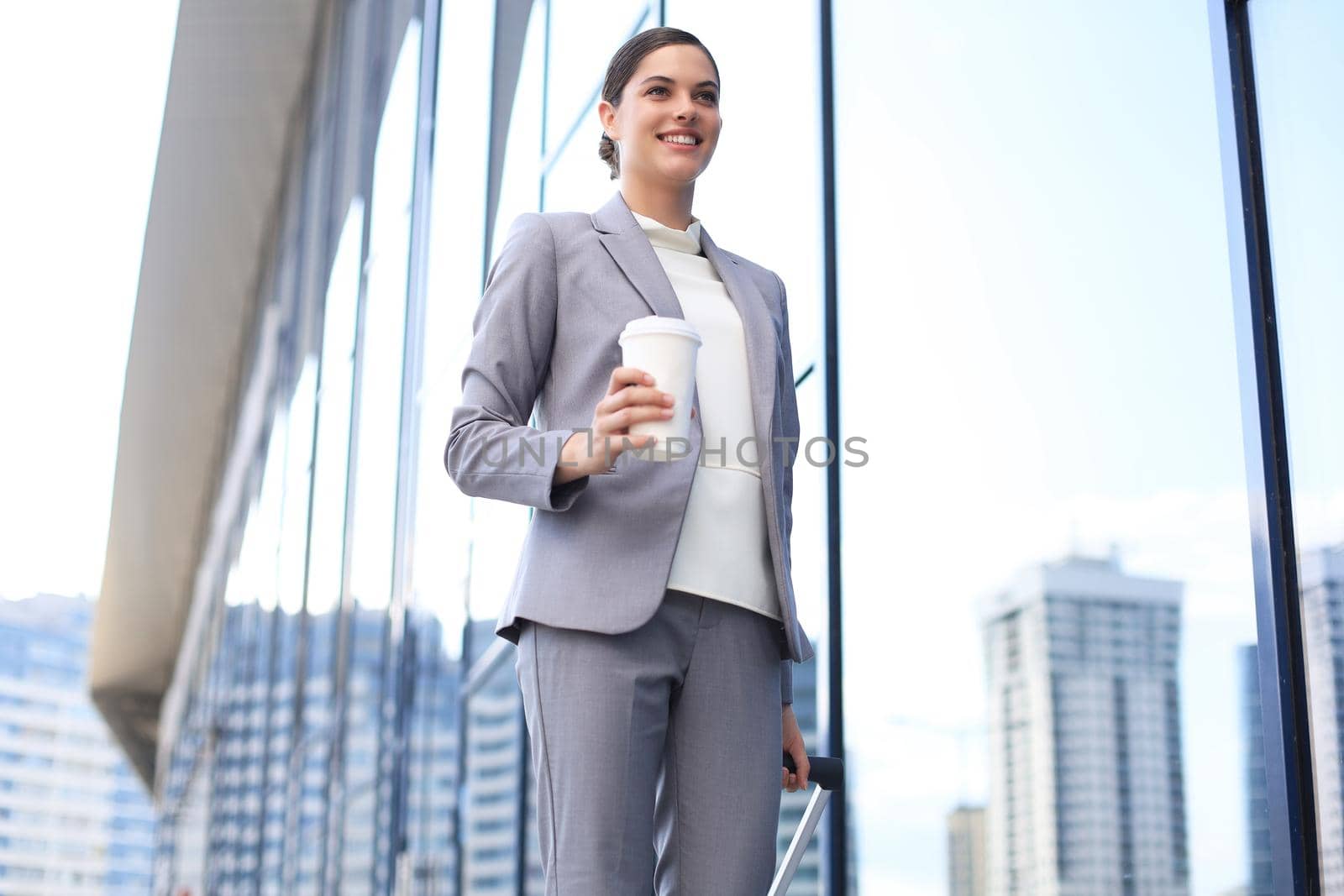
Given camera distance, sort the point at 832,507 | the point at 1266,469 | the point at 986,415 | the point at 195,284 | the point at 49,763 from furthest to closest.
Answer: the point at 49,763 < the point at 195,284 < the point at 832,507 < the point at 986,415 < the point at 1266,469

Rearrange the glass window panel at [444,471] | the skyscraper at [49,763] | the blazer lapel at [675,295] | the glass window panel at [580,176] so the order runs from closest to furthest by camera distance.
Result: the blazer lapel at [675,295], the glass window panel at [580,176], the glass window panel at [444,471], the skyscraper at [49,763]

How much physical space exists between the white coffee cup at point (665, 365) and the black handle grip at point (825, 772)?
44cm

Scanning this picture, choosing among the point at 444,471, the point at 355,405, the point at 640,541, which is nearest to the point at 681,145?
the point at 640,541

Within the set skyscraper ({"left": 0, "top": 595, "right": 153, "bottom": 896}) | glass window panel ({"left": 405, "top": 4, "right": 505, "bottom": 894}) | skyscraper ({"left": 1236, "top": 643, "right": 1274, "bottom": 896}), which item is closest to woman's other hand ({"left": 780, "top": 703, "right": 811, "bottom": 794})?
skyscraper ({"left": 1236, "top": 643, "right": 1274, "bottom": 896})

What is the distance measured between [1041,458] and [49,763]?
12951 mm

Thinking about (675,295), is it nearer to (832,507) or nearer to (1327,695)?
(1327,695)

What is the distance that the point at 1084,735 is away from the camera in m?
1.33

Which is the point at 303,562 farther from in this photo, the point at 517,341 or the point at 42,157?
the point at 517,341

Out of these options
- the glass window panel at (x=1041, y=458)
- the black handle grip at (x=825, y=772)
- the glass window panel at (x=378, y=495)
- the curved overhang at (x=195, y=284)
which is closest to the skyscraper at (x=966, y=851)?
the glass window panel at (x=1041, y=458)

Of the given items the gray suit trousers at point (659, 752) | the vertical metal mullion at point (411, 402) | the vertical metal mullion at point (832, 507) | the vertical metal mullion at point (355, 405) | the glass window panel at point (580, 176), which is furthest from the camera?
the vertical metal mullion at point (355, 405)

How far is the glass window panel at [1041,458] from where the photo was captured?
1212mm

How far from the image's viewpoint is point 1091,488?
1378mm

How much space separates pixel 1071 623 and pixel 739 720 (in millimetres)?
383

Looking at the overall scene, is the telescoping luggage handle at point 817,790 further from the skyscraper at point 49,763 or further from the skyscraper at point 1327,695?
the skyscraper at point 49,763
